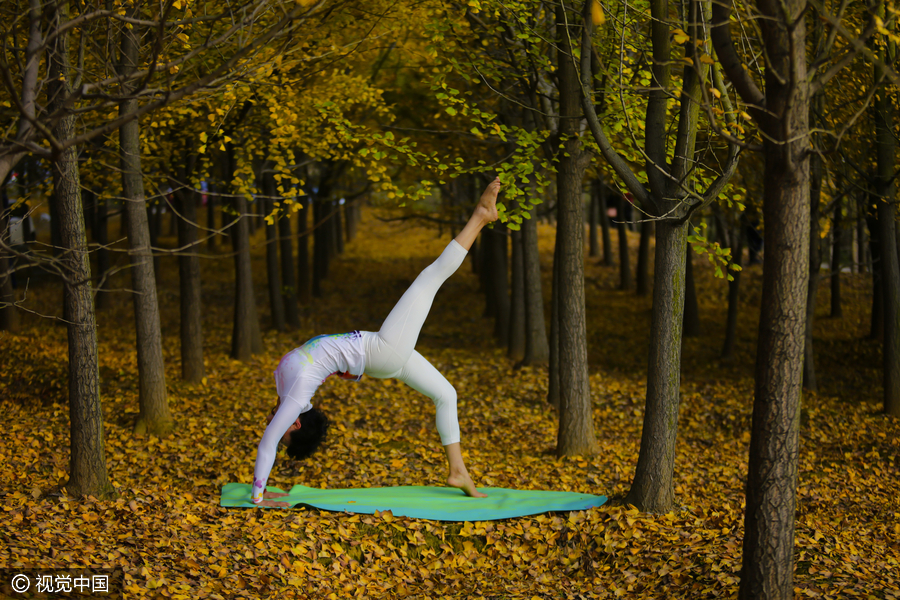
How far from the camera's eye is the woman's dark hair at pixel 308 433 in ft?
21.5

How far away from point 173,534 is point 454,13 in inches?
Result: 300

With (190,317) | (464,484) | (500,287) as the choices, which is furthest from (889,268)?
(190,317)

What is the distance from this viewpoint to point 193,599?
418 centimetres

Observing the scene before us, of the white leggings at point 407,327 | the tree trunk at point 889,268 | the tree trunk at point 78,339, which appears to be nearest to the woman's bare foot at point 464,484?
the white leggings at point 407,327

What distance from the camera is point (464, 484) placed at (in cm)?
639

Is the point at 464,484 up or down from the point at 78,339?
down

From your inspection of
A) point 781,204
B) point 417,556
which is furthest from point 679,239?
point 417,556

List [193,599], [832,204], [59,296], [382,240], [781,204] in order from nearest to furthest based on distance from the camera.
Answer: [781,204] → [193,599] → [832,204] → [59,296] → [382,240]

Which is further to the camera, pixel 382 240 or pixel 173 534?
pixel 382 240

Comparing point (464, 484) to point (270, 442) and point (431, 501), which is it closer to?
point (431, 501)

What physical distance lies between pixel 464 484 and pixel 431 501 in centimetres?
39

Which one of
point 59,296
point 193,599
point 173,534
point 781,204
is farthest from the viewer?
point 59,296

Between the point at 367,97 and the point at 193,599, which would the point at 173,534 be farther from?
the point at 367,97

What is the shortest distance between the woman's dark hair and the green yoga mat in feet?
1.21
